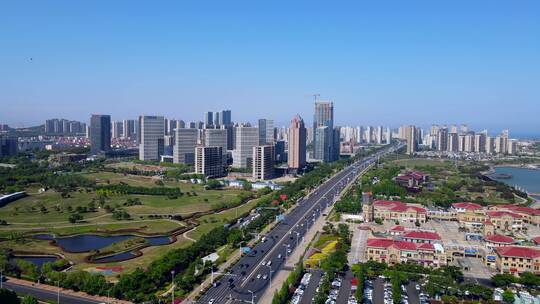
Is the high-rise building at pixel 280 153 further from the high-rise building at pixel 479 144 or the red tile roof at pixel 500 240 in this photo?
the red tile roof at pixel 500 240

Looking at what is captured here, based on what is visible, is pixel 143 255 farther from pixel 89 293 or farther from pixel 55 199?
pixel 55 199

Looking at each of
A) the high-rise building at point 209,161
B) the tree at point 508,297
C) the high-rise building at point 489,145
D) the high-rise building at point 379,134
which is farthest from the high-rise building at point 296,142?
the high-rise building at point 379,134

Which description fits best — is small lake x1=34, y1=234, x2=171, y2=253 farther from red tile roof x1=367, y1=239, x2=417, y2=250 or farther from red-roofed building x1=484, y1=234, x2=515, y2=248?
red-roofed building x1=484, y1=234, x2=515, y2=248

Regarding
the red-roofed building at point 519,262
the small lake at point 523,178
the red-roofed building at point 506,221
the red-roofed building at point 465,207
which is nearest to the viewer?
the red-roofed building at point 519,262

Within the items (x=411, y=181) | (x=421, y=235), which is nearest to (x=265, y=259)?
(x=421, y=235)

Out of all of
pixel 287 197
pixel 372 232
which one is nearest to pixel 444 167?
pixel 287 197

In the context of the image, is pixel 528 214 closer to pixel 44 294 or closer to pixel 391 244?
pixel 391 244

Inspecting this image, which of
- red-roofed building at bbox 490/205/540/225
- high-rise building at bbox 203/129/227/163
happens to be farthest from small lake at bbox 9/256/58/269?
high-rise building at bbox 203/129/227/163
